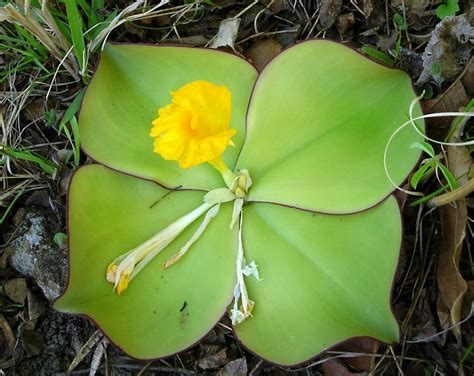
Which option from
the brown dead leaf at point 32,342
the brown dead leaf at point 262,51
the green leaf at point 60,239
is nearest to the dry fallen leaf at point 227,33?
the brown dead leaf at point 262,51

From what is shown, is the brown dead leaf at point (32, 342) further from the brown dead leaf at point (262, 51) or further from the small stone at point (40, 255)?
the brown dead leaf at point (262, 51)

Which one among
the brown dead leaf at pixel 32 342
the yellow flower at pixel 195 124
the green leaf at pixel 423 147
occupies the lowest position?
the brown dead leaf at pixel 32 342

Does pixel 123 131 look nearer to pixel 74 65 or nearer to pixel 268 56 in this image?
pixel 74 65

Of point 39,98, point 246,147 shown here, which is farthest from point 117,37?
point 246,147

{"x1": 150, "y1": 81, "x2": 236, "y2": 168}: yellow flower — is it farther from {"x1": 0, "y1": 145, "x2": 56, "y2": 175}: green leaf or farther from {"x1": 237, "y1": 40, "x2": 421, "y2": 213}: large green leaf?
{"x1": 0, "y1": 145, "x2": 56, "y2": 175}: green leaf

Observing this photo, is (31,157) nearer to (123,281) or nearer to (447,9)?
(123,281)
